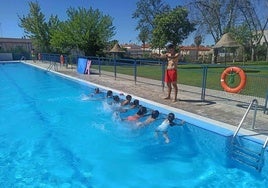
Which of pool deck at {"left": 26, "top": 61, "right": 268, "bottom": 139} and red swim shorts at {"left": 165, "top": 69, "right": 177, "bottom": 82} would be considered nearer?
pool deck at {"left": 26, "top": 61, "right": 268, "bottom": 139}

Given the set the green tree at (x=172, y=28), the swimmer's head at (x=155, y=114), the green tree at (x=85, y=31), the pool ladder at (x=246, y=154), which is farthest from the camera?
the green tree at (x=172, y=28)

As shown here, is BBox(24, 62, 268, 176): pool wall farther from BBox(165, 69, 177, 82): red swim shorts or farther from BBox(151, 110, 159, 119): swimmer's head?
BBox(165, 69, 177, 82): red swim shorts

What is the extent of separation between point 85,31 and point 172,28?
31.5 feet

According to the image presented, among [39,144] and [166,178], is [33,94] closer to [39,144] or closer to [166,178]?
[39,144]

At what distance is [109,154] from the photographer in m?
5.94

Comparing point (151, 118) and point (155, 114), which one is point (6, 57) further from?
point (155, 114)

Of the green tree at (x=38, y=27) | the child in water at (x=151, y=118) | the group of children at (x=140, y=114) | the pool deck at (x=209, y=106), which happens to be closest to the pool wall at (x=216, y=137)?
the pool deck at (x=209, y=106)

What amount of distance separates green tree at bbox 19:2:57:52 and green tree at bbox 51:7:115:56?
8.35 metres

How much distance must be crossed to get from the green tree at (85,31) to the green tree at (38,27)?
8.35m

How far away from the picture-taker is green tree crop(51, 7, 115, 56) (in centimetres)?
2645

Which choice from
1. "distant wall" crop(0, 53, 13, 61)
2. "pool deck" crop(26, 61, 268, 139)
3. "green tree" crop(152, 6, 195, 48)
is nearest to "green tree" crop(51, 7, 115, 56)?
"green tree" crop(152, 6, 195, 48)

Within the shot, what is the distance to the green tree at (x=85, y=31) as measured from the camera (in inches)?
1041

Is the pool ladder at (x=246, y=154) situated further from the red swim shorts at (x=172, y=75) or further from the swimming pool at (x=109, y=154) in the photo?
the red swim shorts at (x=172, y=75)

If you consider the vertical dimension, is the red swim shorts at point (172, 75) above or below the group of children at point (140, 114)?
above
